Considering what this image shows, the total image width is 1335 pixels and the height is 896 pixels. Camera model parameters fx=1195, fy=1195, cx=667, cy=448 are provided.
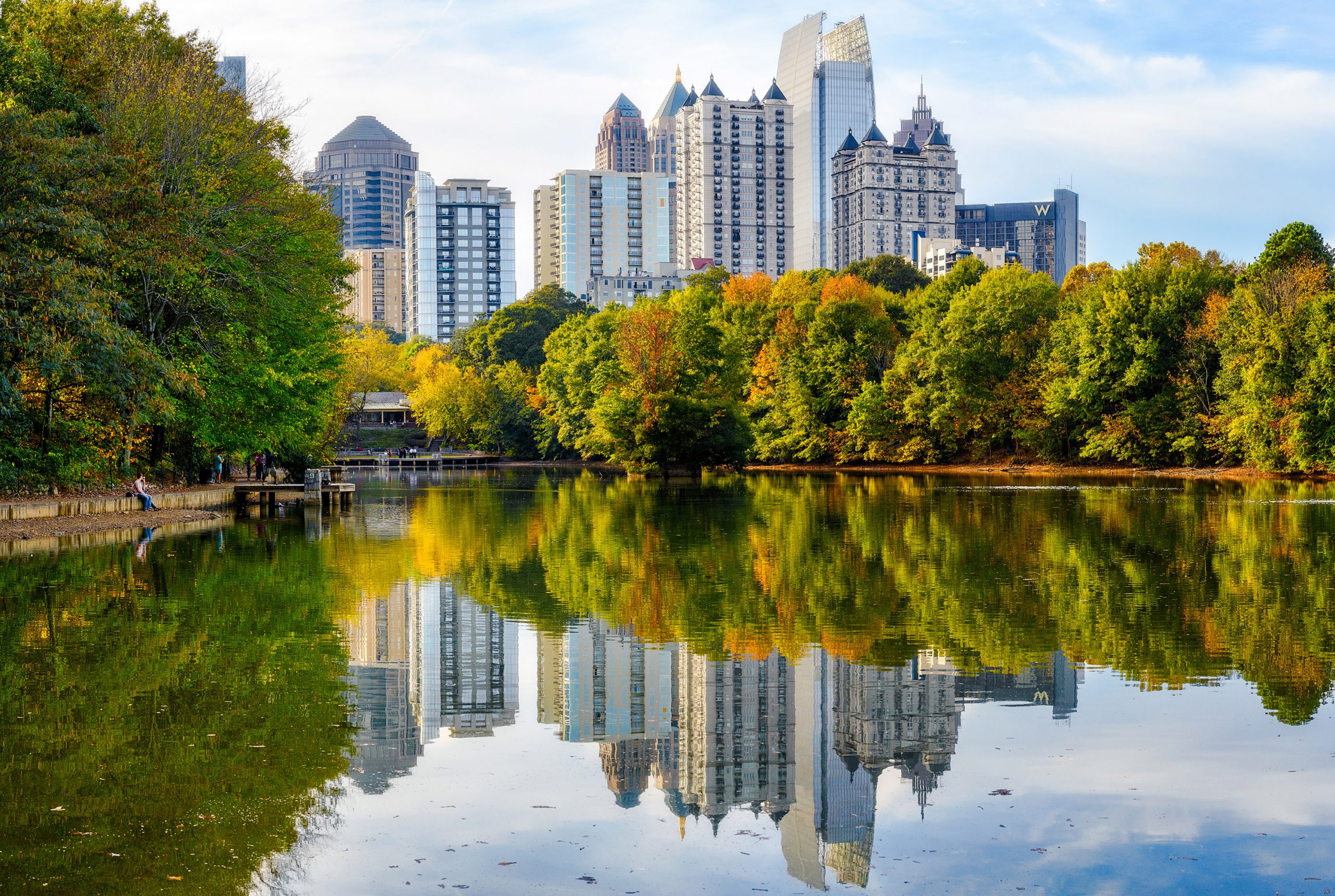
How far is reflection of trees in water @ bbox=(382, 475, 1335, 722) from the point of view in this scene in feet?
40.5

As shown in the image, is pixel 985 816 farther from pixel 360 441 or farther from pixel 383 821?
pixel 360 441

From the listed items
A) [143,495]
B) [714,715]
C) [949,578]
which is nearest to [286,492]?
[143,495]

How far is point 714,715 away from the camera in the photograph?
9.71m

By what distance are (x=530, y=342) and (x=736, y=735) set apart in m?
96.1

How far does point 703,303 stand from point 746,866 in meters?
68.0

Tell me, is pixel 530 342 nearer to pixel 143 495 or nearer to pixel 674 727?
pixel 143 495

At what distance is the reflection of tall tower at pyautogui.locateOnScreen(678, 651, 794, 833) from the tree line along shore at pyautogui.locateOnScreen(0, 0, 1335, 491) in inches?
696

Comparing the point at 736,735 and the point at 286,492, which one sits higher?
the point at 286,492

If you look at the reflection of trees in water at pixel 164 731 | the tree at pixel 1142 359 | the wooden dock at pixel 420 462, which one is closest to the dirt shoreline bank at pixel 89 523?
the reflection of trees in water at pixel 164 731

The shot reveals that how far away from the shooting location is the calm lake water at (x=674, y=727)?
21.3 ft

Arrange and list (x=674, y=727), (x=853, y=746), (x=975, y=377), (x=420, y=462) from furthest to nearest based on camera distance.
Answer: (x=420, y=462), (x=975, y=377), (x=674, y=727), (x=853, y=746)

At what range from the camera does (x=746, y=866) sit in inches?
257

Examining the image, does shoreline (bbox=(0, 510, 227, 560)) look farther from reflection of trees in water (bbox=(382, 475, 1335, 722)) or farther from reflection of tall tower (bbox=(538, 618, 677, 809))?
reflection of tall tower (bbox=(538, 618, 677, 809))

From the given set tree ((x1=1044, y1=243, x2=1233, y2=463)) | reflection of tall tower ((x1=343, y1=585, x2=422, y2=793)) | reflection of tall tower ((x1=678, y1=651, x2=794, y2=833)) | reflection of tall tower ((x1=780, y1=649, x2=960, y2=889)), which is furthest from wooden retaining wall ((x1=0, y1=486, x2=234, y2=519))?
tree ((x1=1044, y1=243, x2=1233, y2=463))
